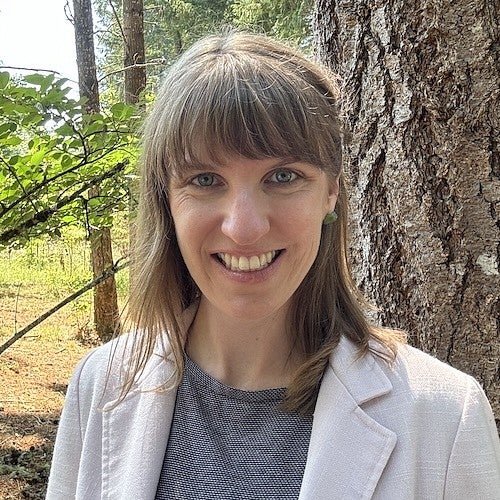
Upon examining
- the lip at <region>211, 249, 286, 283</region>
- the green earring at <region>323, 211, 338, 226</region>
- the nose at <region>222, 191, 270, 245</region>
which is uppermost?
the nose at <region>222, 191, 270, 245</region>

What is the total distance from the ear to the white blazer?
0.28 meters

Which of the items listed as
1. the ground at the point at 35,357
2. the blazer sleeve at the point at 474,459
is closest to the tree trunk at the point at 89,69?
the ground at the point at 35,357

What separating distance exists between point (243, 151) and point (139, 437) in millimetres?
652

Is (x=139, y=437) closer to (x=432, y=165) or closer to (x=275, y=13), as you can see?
(x=432, y=165)

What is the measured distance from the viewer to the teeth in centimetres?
125

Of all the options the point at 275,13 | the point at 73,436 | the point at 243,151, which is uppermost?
the point at 275,13

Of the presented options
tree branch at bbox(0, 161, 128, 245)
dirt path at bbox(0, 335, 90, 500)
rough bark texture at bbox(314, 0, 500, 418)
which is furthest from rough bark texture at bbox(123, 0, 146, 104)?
rough bark texture at bbox(314, 0, 500, 418)

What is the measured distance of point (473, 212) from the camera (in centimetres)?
153

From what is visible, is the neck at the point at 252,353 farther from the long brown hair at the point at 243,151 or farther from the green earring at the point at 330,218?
the green earring at the point at 330,218

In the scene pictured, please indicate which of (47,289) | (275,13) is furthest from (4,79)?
(47,289)

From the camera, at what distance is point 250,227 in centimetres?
120

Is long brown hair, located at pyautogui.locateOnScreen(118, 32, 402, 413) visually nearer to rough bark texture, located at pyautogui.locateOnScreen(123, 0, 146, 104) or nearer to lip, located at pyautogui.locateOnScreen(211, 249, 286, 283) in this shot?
lip, located at pyautogui.locateOnScreen(211, 249, 286, 283)

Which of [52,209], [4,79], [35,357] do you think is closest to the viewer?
[4,79]

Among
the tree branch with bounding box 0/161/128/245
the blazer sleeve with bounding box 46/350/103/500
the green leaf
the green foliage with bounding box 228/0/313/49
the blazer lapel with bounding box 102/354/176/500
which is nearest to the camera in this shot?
the blazer lapel with bounding box 102/354/176/500
